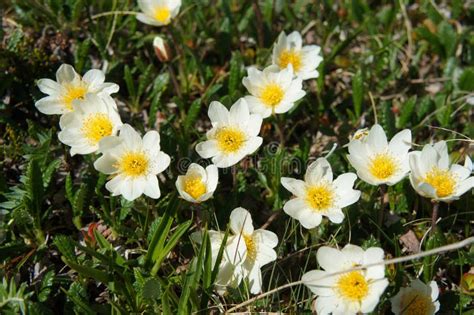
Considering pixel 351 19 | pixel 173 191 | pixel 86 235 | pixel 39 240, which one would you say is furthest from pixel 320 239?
pixel 351 19

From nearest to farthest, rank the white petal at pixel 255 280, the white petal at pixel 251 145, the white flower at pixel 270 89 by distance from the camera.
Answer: the white petal at pixel 255 280 → the white petal at pixel 251 145 → the white flower at pixel 270 89

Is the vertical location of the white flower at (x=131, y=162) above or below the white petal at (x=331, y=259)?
above

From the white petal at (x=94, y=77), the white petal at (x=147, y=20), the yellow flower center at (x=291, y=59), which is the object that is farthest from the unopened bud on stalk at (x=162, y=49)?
the yellow flower center at (x=291, y=59)

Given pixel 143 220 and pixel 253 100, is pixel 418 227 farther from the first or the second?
pixel 143 220

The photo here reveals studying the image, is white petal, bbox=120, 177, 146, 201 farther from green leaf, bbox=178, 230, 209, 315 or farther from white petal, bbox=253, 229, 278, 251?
white petal, bbox=253, 229, 278, 251

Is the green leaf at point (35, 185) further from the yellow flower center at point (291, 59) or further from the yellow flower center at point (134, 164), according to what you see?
the yellow flower center at point (291, 59)
